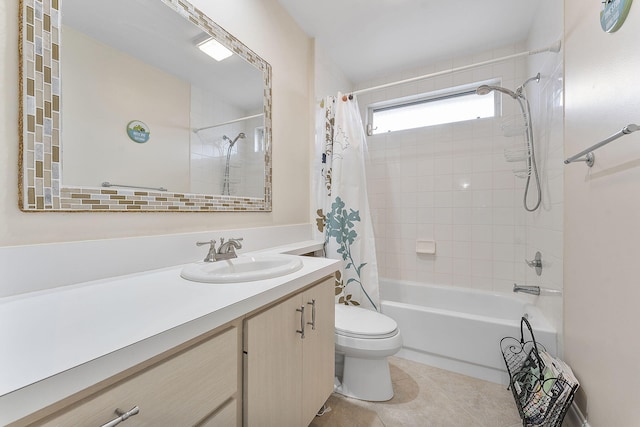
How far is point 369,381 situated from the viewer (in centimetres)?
152

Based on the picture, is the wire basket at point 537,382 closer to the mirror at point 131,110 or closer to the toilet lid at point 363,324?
the toilet lid at point 363,324

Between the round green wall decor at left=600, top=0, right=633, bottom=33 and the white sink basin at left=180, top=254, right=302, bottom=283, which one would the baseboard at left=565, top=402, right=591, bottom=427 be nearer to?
the white sink basin at left=180, top=254, right=302, bottom=283

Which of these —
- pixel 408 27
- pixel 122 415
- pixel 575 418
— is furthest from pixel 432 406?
pixel 408 27

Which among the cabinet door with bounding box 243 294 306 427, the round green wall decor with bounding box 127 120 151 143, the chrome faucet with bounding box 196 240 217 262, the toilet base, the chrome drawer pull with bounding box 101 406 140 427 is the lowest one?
the toilet base

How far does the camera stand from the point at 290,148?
6.52ft

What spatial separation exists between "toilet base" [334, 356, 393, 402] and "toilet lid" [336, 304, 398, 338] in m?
0.18

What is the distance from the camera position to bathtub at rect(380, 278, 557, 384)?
5.46ft

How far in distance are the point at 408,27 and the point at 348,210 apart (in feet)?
4.69

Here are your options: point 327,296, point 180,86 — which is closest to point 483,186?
point 327,296

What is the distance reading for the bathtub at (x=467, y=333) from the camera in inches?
65.5

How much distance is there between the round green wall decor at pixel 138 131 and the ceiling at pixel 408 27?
1.39m

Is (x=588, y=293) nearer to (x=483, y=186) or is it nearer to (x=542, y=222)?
(x=542, y=222)

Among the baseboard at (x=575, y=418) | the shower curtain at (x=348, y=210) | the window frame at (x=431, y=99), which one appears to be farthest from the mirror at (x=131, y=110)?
the baseboard at (x=575, y=418)

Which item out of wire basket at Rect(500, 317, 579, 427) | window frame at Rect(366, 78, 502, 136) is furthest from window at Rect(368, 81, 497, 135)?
wire basket at Rect(500, 317, 579, 427)
